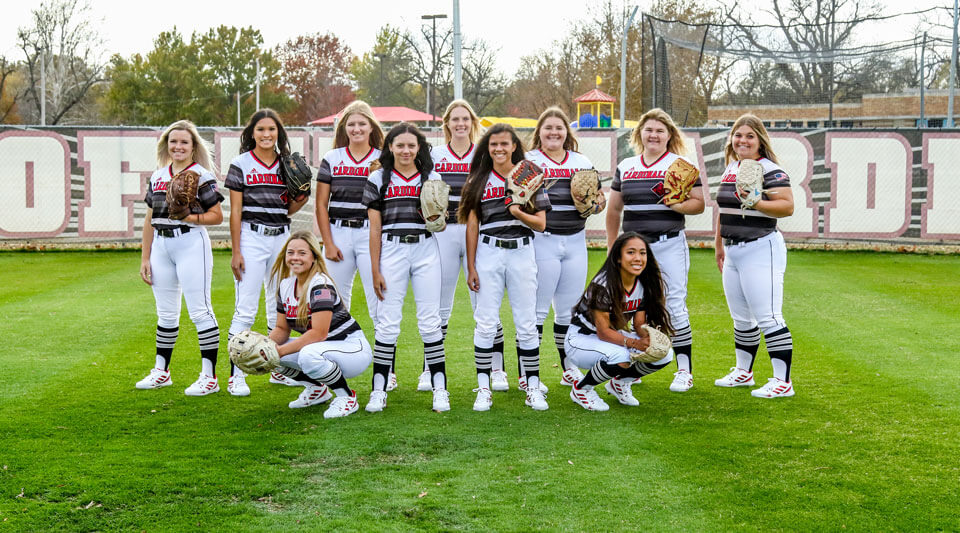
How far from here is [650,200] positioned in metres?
5.54

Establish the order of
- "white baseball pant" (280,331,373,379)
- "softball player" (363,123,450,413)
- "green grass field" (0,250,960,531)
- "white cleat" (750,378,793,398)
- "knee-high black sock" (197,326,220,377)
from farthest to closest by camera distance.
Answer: "knee-high black sock" (197,326,220,377), "white cleat" (750,378,793,398), "softball player" (363,123,450,413), "white baseball pant" (280,331,373,379), "green grass field" (0,250,960,531)

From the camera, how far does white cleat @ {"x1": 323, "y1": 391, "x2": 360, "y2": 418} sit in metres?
5.01

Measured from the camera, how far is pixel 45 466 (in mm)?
4043

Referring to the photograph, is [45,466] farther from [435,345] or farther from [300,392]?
[435,345]

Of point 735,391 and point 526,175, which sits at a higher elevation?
point 526,175

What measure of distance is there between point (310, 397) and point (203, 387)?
76 cm

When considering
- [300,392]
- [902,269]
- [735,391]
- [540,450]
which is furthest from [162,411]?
[902,269]

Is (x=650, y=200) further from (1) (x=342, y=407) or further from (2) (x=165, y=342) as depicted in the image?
(2) (x=165, y=342)

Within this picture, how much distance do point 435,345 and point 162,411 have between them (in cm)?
168

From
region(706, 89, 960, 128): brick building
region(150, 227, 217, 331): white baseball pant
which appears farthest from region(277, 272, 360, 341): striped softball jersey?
region(706, 89, 960, 128): brick building

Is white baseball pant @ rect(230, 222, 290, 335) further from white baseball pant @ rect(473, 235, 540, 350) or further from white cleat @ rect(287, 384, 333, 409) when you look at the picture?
white baseball pant @ rect(473, 235, 540, 350)

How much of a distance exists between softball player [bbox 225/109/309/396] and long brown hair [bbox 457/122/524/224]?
125 cm

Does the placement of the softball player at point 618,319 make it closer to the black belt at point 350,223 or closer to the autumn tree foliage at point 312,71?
the black belt at point 350,223

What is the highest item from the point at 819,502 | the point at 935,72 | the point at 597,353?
the point at 935,72
